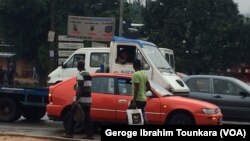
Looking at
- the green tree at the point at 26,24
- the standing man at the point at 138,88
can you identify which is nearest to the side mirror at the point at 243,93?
the standing man at the point at 138,88

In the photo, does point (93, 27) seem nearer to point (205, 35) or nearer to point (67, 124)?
point (205, 35)

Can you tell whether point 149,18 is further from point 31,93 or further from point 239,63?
point 31,93

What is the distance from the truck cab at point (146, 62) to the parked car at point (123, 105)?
8.45 feet

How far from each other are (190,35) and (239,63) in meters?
4.47

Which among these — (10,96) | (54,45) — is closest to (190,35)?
(54,45)

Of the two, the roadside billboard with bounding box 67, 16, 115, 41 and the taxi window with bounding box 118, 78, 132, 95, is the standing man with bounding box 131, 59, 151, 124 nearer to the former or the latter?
the taxi window with bounding box 118, 78, 132, 95

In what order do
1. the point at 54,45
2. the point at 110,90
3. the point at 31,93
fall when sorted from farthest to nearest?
the point at 54,45, the point at 31,93, the point at 110,90

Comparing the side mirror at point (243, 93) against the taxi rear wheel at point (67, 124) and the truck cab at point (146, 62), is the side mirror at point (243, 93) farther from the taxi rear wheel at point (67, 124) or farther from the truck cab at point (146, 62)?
the taxi rear wheel at point (67, 124)

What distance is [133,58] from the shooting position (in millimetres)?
16844

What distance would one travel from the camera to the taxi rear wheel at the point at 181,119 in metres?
13.0

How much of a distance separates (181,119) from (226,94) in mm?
3670

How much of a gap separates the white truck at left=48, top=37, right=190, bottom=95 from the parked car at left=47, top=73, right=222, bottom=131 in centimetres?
252

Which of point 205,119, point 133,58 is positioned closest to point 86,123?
point 205,119

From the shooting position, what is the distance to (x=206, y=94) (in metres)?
16.5
